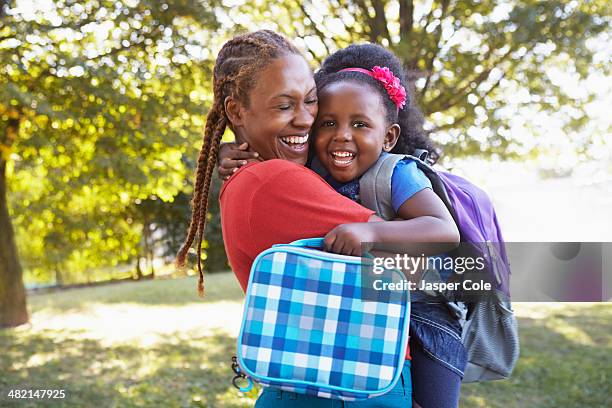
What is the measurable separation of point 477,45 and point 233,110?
260 inches

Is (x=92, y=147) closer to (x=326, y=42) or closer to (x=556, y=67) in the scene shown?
(x=326, y=42)

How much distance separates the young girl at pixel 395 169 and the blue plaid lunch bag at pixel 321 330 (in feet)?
0.31

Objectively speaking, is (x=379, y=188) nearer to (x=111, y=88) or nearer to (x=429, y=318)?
(x=429, y=318)

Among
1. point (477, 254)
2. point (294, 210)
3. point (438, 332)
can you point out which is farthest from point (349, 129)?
point (438, 332)

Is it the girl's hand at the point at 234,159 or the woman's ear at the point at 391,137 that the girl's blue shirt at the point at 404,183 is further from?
the girl's hand at the point at 234,159

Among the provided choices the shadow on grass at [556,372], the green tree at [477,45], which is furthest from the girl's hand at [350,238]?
the green tree at [477,45]

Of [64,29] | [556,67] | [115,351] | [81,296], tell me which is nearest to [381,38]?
[556,67]

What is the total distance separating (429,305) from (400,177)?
0.35 m

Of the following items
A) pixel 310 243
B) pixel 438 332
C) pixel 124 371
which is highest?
pixel 310 243

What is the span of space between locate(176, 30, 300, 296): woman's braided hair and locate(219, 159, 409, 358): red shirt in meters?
0.31

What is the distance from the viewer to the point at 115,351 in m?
8.22

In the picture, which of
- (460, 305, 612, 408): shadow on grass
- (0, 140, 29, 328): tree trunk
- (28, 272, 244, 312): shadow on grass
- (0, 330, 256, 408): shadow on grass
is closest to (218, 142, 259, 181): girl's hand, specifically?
(0, 330, 256, 408): shadow on grass

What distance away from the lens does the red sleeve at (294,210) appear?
5.24ft

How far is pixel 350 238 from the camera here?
1524 mm
